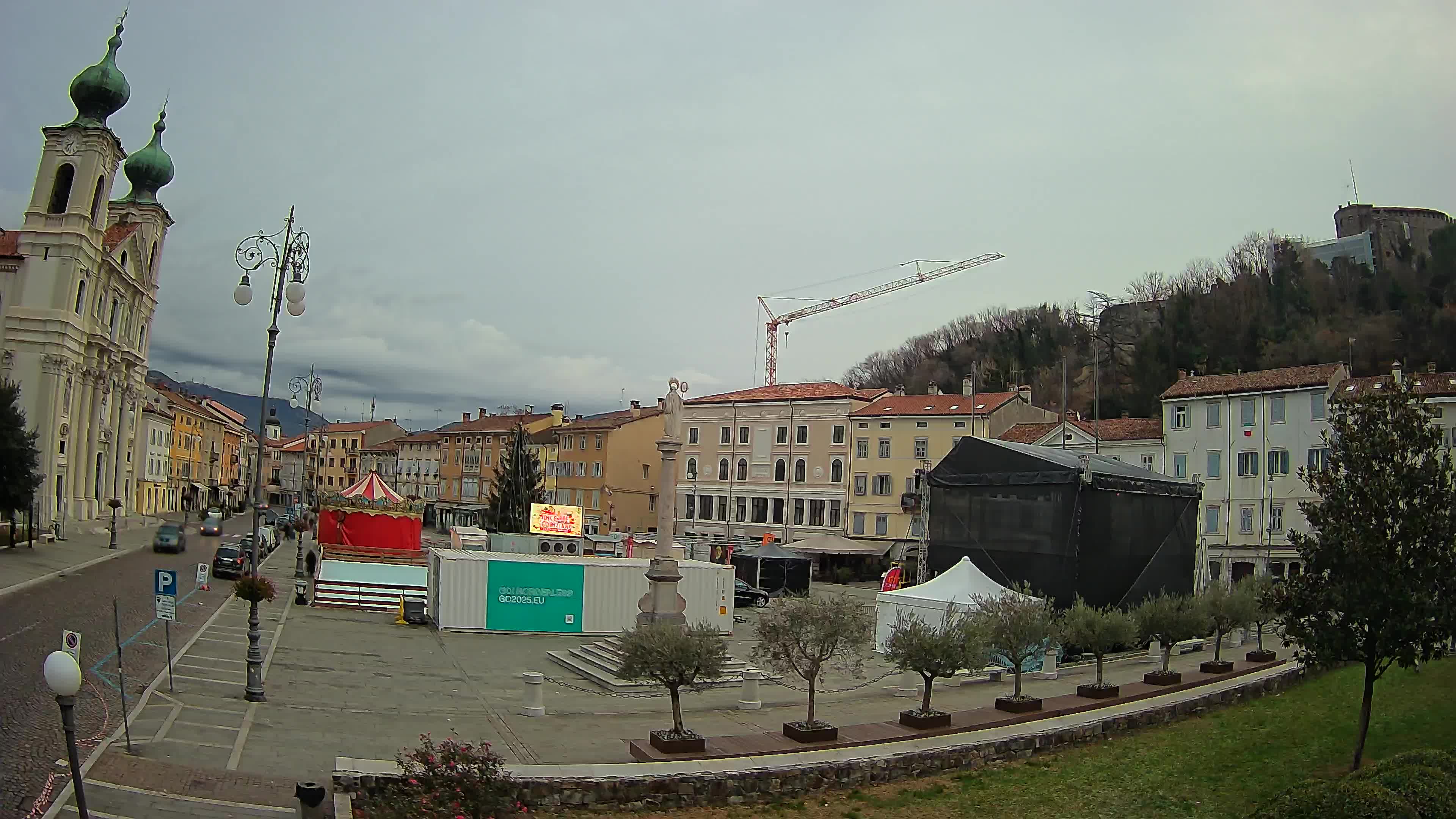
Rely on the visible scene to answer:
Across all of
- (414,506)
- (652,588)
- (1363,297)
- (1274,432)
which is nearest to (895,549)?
(1274,432)

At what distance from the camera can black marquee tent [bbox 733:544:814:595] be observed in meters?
44.7

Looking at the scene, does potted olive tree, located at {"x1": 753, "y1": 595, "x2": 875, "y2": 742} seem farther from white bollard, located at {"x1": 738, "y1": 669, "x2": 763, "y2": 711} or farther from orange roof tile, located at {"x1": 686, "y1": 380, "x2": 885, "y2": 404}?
orange roof tile, located at {"x1": 686, "y1": 380, "x2": 885, "y2": 404}

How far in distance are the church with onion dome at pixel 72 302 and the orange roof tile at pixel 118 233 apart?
19.4 inches

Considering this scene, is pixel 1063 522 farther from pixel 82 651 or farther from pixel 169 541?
pixel 169 541

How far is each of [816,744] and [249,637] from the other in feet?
33.5

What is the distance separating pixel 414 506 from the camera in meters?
49.0

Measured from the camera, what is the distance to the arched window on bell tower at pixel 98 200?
56812 millimetres

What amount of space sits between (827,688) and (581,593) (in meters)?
10.0

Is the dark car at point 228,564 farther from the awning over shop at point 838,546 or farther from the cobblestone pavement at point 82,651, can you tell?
the awning over shop at point 838,546

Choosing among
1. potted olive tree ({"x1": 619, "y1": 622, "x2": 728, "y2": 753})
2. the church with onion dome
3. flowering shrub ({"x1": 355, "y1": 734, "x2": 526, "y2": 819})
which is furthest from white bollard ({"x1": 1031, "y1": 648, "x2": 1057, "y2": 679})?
the church with onion dome

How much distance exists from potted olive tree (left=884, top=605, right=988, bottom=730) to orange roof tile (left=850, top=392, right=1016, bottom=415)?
3994cm

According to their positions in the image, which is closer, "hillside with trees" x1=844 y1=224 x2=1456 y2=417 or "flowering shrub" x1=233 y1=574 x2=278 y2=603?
"flowering shrub" x1=233 y1=574 x2=278 y2=603

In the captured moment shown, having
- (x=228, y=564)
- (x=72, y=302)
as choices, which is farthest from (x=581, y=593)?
(x=72, y=302)

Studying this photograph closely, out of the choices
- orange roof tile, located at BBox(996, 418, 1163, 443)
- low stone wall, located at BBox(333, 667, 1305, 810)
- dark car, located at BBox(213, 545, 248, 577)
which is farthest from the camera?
orange roof tile, located at BBox(996, 418, 1163, 443)
